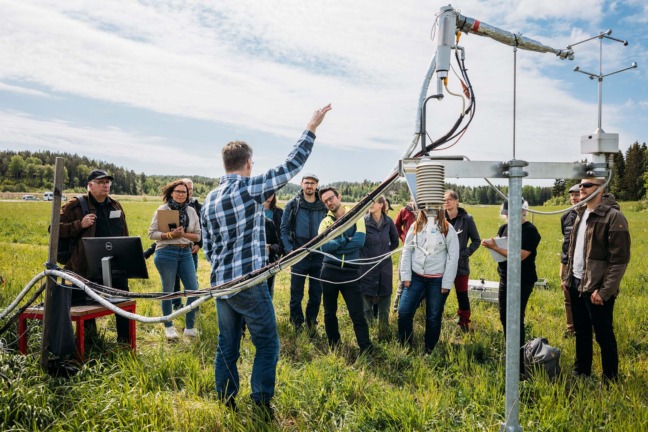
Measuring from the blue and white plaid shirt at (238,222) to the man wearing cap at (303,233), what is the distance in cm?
274

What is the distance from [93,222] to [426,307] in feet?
14.0

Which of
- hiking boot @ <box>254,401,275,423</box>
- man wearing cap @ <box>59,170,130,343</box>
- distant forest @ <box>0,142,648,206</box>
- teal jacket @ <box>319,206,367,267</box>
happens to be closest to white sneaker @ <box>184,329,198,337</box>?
man wearing cap @ <box>59,170,130,343</box>

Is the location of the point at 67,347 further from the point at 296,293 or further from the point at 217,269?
the point at 296,293

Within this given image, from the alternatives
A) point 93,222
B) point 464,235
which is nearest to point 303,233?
point 464,235

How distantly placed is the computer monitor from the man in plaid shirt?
1.79 meters

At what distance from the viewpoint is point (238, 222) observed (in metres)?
3.43

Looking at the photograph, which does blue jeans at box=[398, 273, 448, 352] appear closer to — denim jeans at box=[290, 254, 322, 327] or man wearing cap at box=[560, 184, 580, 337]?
denim jeans at box=[290, 254, 322, 327]

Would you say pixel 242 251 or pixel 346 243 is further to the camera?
pixel 346 243

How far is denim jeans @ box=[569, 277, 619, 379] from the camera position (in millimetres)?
4324

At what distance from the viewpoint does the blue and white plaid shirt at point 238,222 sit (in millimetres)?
3363

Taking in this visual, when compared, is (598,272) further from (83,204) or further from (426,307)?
(83,204)

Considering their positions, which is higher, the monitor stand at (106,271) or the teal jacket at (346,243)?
the teal jacket at (346,243)

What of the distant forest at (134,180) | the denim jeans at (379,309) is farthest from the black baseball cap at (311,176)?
the distant forest at (134,180)

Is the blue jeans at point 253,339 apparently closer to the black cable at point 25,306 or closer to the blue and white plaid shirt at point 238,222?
the blue and white plaid shirt at point 238,222
